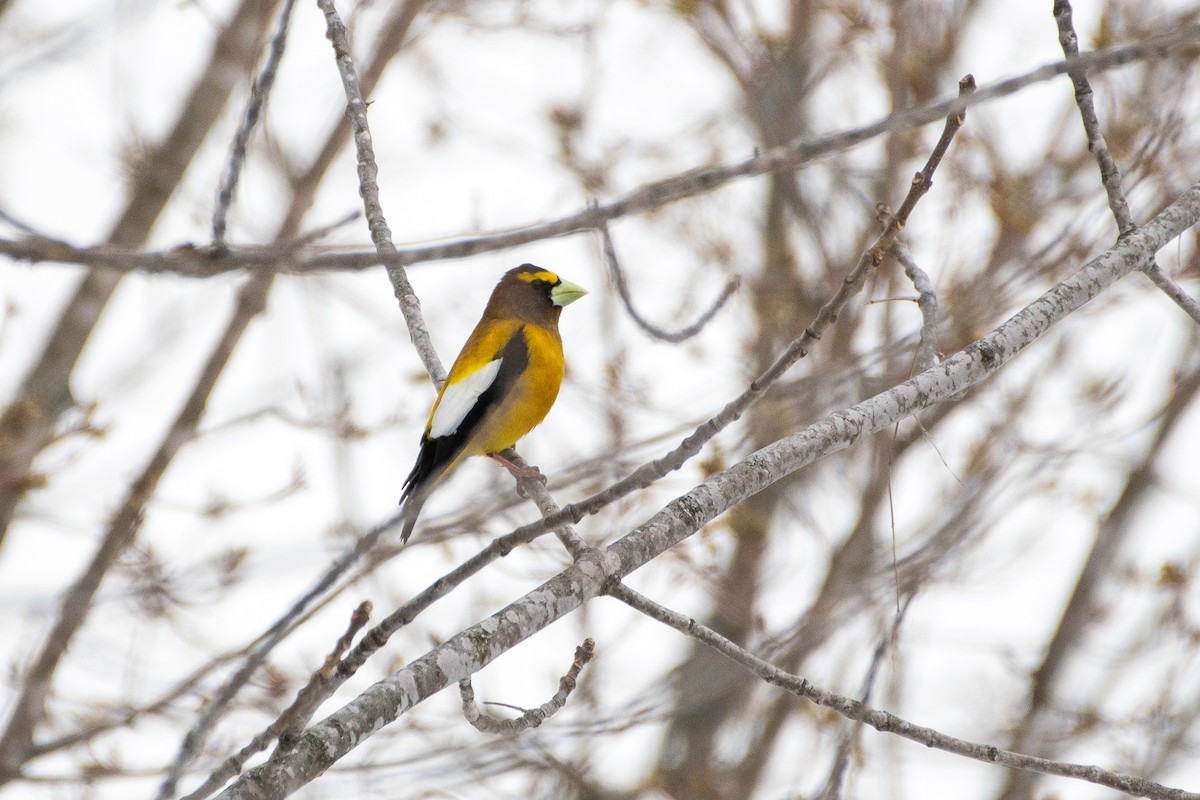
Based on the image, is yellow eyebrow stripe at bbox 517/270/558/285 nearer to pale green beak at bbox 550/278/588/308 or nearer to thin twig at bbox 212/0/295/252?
pale green beak at bbox 550/278/588/308

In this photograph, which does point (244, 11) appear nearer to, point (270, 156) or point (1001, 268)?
point (270, 156)

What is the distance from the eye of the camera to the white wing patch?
189 inches

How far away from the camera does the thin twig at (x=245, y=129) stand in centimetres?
188

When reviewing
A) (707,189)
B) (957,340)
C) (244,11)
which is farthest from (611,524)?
(707,189)

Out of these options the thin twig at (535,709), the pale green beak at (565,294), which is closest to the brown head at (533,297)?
the pale green beak at (565,294)

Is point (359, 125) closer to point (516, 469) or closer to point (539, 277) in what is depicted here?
point (516, 469)

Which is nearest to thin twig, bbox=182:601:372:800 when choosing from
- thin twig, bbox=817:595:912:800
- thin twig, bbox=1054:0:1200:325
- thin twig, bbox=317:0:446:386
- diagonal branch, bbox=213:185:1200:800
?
diagonal branch, bbox=213:185:1200:800

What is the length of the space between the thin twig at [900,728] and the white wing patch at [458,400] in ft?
5.93

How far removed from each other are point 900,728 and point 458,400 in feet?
8.38

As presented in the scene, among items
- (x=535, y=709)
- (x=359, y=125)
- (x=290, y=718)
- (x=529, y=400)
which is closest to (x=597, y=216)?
(x=290, y=718)

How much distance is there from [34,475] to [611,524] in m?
2.75

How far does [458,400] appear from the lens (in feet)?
16.0

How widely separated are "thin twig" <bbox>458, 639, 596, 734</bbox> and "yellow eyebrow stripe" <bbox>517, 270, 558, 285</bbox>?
3429mm

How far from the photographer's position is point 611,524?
602cm
